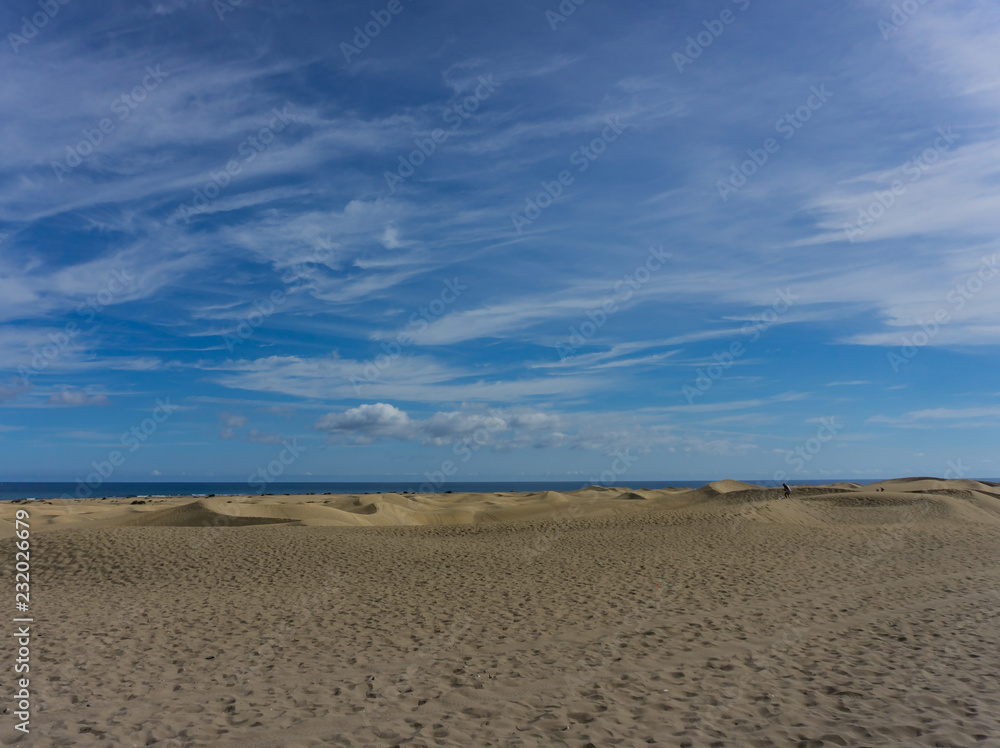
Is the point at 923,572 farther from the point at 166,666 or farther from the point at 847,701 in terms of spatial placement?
the point at 166,666

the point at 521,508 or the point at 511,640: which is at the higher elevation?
the point at 511,640

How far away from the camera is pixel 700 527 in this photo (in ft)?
84.4

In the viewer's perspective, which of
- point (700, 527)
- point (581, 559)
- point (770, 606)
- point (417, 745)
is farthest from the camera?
point (700, 527)

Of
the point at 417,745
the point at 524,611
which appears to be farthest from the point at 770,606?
the point at 417,745

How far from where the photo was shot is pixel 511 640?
35.4ft

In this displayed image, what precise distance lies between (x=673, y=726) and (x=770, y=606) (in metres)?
6.96

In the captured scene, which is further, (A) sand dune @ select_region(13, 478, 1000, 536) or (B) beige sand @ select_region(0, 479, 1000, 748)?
(A) sand dune @ select_region(13, 478, 1000, 536)

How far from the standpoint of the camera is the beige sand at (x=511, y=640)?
23.5ft

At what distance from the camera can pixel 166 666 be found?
9508 millimetres

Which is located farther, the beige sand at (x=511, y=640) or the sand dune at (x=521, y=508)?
the sand dune at (x=521, y=508)

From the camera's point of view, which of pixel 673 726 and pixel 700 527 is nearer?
pixel 673 726

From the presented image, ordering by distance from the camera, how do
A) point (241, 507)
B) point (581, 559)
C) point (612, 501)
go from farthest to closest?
point (612, 501) → point (241, 507) → point (581, 559)

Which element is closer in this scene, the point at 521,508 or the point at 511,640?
the point at 511,640

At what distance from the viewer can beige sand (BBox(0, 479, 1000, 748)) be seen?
23.5 ft
